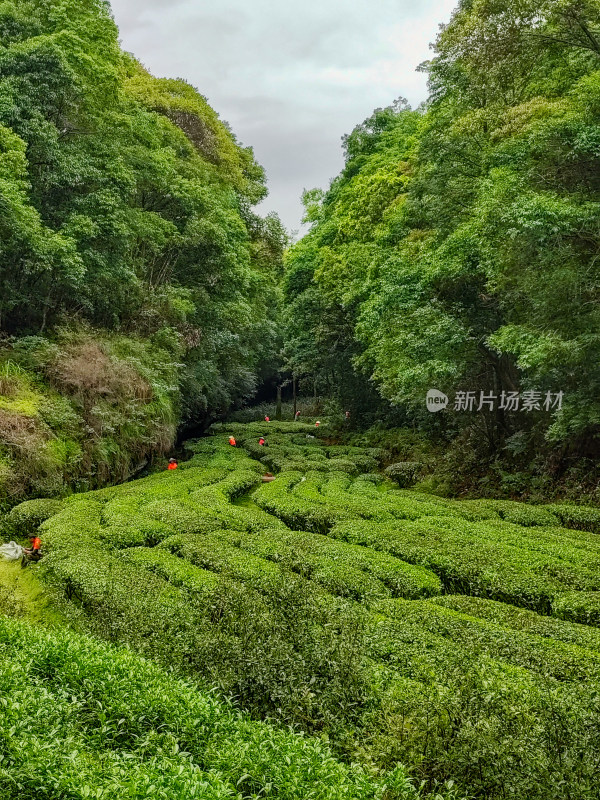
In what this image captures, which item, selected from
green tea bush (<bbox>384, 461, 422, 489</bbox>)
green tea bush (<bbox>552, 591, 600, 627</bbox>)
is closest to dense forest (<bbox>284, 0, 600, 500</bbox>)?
green tea bush (<bbox>384, 461, 422, 489</bbox>)

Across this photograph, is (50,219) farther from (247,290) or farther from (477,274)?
(477,274)

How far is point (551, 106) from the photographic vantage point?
434 inches

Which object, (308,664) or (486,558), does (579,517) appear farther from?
(308,664)

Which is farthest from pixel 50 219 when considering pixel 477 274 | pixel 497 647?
pixel 497 647

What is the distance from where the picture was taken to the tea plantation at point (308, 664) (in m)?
3.67

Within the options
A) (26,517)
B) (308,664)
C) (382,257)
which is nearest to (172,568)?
(308,664)

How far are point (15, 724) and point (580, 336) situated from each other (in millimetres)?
10180

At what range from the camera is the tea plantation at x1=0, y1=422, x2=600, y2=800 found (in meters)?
3.67

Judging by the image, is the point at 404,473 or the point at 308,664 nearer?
the point at 308,664

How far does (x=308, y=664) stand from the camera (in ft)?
16.7

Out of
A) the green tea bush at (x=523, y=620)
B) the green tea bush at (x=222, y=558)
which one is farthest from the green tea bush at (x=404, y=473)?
the green tea bush at (x=523, y=620)

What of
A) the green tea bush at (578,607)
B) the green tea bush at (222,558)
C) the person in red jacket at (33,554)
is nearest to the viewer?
the green tea bush at (578,607)

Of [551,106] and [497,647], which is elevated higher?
[551,106]

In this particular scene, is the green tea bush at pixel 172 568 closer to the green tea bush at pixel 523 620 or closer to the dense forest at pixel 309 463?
the dense forest at pixel 309 463
